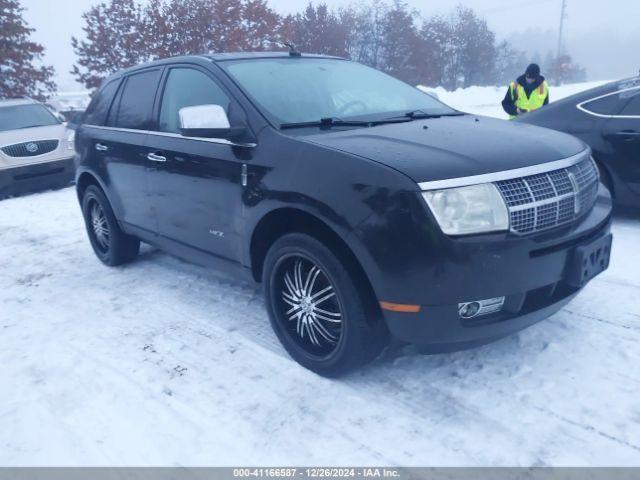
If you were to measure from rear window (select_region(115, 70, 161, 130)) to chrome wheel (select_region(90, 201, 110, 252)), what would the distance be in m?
1.02

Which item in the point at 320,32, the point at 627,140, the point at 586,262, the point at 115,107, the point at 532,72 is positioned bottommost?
the point at 586,262

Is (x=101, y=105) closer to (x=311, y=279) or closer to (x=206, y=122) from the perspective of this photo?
(x=206, y=122)

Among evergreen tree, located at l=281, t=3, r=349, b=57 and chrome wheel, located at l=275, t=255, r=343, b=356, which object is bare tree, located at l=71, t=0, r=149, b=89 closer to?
evergreen tree, located at l=281, t=3, r=349, b=57

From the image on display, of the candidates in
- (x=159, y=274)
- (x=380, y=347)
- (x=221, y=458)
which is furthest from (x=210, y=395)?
(x=159, y=274)

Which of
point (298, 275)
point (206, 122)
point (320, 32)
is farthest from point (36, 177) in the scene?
point (320, 32)

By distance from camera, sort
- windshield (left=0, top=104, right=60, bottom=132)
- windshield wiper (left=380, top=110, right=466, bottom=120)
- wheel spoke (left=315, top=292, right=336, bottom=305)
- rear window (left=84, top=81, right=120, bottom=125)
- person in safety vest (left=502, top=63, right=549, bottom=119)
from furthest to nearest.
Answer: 1. windshield (left=0, top=104, right=60, bottom=132)
2. person in safety vest (left=502, top=63, right=549, bottom=119)
3. rear window (left=84, top=81, right=120, bottom=125)
4. windshield wiper (left=380, top=110, right=466, bottom=120)
5. wheel spoke (left=315, top=292, right=336, bottom=305)

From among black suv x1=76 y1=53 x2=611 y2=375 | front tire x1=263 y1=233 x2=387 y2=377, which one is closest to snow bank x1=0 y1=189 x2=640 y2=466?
front tire x1=263 y1=233 x2=387 y2=377

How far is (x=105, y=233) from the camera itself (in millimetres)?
5188

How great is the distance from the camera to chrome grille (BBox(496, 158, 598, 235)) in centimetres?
244

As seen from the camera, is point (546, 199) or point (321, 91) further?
point (321, 91)

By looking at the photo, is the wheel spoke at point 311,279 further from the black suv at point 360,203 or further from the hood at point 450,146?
the hood at point 450,146

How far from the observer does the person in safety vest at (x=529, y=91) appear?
783 cm

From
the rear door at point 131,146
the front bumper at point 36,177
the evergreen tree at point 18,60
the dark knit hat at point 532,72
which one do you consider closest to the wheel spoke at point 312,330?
the rear door at point 131,146

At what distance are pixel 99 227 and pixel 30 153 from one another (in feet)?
17.0
